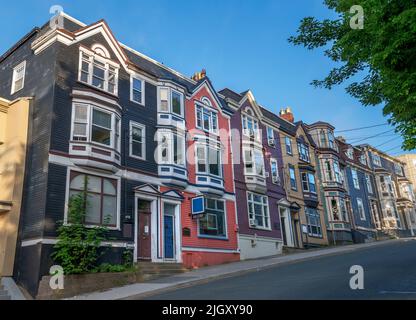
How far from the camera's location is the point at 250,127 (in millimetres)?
30750

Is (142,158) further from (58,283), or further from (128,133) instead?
(58,283)

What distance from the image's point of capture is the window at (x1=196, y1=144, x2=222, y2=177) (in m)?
24.7

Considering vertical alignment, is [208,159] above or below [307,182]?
below

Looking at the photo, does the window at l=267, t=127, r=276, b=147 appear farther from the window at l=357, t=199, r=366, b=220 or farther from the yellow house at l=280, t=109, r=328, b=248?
the window at l=357, t=199, r=366, b=220

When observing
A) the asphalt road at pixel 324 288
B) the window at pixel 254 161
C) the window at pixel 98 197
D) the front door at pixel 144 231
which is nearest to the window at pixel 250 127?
the window at pixel 254 161

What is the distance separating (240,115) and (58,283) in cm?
1936

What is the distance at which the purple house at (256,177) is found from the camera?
27109 mm

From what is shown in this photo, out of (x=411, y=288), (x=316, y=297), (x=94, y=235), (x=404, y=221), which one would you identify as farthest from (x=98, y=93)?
(x=404, y=221)

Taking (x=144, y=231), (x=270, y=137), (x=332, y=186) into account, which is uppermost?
(x=270, y=137)

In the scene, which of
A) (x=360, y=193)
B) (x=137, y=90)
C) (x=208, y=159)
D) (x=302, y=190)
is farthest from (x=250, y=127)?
(x=360, y=193)

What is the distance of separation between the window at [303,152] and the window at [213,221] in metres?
13.5

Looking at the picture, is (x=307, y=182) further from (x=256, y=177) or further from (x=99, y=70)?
(x=99, y=70)

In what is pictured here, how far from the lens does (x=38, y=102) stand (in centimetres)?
1847

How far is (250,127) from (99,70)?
1398 cm
